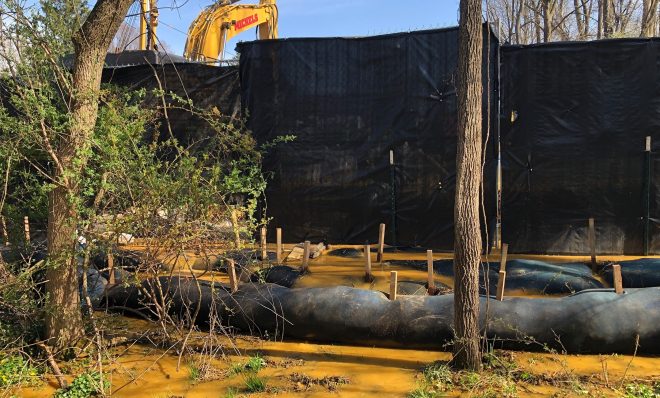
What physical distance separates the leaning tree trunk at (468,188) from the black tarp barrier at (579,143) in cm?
423

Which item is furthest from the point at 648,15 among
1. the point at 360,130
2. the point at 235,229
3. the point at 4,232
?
the point at 4,232

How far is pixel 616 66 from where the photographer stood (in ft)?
24.9

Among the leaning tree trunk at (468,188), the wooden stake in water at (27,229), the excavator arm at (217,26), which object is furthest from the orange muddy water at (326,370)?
the excavator arm at (217,26)

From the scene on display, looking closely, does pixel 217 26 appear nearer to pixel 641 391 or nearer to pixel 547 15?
pixel 641 391

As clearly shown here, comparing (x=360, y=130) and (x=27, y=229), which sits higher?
(x=360, y=130)

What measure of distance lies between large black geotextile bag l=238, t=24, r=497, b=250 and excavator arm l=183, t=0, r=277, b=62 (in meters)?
5.17

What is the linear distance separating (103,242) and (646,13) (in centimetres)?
2138

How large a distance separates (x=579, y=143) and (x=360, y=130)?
3218mm

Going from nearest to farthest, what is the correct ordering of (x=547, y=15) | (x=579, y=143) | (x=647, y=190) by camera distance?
1. (x=647, y=190)
2. (x=579, y=143)
3. (x=547, y=15)

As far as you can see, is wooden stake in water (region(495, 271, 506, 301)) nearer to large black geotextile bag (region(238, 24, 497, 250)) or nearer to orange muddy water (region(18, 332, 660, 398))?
orange muddy water (region(18, 332, 660, 398))

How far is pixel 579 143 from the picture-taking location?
25.4ft

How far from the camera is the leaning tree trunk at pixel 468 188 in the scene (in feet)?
12.7

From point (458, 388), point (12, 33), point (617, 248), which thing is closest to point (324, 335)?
point (458, 388)

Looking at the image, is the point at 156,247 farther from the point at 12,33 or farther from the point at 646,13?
the point at 646,13
